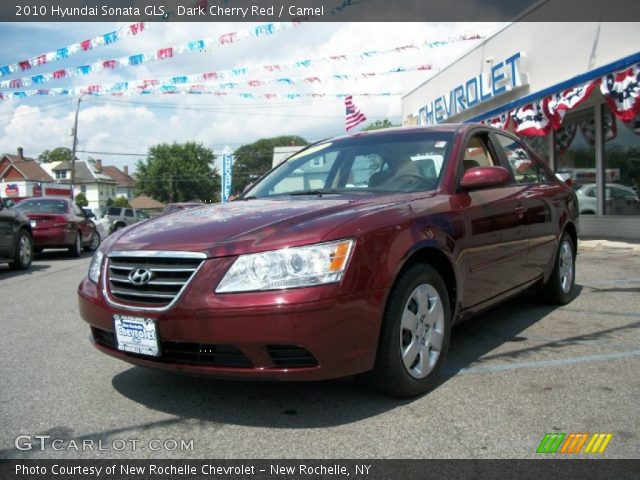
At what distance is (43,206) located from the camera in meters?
12.8

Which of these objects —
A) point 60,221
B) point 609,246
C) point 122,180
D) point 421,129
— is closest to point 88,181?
point 122,180

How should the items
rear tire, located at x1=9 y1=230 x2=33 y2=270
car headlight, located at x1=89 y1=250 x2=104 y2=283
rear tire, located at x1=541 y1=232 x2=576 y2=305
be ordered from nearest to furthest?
car headlight, located at x1=89 y1=250 x2=104 y2=283, rear tire, located at x1=541 y1=232 x2=576 y2=305, rear tire, located at x1=9 y1=230 x2=33 y2=270

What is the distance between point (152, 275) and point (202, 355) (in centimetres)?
47

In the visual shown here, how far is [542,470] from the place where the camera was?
233cm

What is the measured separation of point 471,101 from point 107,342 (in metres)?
15.2

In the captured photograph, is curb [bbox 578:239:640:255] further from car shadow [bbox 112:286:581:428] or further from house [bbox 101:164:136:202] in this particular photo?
house [bbox 101:164:136:202]

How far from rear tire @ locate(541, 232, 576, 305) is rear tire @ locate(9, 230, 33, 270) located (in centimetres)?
853

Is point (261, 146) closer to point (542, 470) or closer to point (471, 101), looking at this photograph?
point (471, 101)

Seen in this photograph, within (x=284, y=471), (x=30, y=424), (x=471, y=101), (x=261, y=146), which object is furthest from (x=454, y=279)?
(x=261, y=146)

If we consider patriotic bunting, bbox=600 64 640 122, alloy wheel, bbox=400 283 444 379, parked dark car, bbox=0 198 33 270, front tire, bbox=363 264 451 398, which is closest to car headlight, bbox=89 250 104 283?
front tire, bbox=363 264 451 398

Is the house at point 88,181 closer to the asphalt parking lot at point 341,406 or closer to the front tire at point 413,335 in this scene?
the asphalt parking lot at point 341,406

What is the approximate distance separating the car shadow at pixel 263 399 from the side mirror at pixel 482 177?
1.16m

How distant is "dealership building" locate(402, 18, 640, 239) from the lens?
9.92 meters

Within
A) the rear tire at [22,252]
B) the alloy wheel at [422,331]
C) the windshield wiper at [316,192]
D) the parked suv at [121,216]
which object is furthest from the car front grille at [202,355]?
the parked suv at [121,216]
